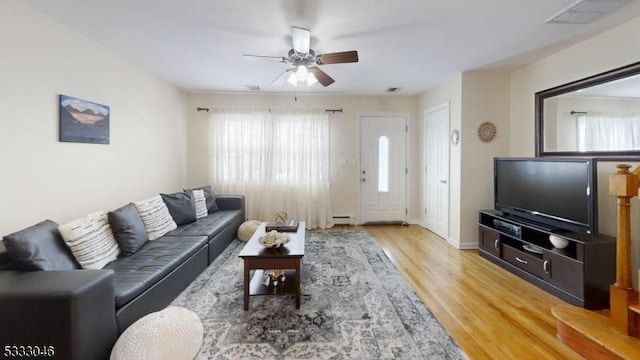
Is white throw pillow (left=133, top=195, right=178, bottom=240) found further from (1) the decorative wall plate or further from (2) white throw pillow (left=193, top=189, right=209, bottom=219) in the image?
(1) the decorative wall plate

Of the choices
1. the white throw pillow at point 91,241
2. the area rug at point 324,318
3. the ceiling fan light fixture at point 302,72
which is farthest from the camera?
the ceiling fan light fixture at point 302,72

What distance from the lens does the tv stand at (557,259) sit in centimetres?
249

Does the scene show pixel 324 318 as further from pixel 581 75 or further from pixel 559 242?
pixel 581 75

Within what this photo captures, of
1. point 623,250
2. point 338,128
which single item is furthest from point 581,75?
point 338,128

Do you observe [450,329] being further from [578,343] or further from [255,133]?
[255,133]

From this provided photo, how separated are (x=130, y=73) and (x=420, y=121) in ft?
15.3

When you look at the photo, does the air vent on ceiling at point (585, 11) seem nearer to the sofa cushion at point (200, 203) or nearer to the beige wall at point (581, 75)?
the beige wall at point (581, 75)

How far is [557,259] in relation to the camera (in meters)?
2.73

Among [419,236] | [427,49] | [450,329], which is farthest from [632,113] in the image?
[419,236]

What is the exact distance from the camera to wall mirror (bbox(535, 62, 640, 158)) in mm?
2699

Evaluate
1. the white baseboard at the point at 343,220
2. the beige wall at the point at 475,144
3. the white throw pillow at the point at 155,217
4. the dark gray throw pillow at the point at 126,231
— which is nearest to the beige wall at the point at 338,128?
the white baseboard at the point at 343,220

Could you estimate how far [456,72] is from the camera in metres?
4.16

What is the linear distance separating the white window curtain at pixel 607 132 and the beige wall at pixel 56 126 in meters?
5.12

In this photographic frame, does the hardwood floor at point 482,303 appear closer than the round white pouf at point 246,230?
Yes
